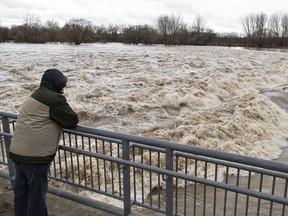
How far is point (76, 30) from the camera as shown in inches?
3007

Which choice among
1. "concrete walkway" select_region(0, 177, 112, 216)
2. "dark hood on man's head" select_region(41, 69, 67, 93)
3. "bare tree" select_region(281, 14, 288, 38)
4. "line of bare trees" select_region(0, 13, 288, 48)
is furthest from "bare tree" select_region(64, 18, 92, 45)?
"dark hood on man's head" select_region(41, 69, 67, 93)

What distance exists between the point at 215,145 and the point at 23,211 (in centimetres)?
753

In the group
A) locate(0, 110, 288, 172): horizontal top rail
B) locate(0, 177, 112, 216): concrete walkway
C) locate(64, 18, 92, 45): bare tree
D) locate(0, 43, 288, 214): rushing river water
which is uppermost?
locate(64, 18, 92, 45): bare tree

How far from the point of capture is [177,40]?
81.3m

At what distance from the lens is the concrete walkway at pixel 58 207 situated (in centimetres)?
389

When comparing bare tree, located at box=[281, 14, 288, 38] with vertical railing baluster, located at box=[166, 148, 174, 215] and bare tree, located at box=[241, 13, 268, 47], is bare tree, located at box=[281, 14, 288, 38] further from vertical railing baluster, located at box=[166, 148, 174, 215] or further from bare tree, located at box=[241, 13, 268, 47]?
vertical railing baluster, located at box=[166, 148, 174, 215]

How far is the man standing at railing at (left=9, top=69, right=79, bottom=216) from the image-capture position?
3031 mm

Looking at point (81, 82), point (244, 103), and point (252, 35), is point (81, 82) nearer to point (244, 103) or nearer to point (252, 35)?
point (244, 103)

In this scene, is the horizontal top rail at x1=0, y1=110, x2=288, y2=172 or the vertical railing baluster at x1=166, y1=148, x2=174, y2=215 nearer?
the horizontal top rail at x1=0, y1=110, x2=288, y2=172

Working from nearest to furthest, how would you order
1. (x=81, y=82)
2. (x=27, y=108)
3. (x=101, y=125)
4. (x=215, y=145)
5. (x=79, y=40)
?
(x=27, y=108) < (x=215, y=145) < (x=101, y=125) < (x=81, y=82) < (x=79, y=40)

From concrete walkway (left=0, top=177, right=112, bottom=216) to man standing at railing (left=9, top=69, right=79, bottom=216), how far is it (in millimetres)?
700

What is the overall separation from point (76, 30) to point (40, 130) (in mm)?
77106

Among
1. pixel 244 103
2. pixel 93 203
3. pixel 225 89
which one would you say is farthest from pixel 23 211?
pixel 225 89

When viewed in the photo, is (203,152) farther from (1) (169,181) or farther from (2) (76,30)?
(2) (76,30)
